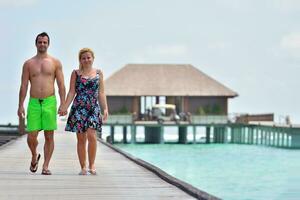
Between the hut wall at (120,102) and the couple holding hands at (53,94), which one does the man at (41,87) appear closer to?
the couple holding hands at (53,94)

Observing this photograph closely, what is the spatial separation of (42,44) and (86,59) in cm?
55

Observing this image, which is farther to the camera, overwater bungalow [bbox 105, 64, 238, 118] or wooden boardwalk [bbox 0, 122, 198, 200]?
overwater bungalow [bbox 105, 64, 238, 118]

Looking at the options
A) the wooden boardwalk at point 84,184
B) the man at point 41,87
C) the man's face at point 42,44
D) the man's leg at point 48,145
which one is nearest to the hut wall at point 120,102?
the wooden boardwalk at point 84,184

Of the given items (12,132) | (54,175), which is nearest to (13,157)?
(54,175)

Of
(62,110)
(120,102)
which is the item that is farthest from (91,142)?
(120,102)

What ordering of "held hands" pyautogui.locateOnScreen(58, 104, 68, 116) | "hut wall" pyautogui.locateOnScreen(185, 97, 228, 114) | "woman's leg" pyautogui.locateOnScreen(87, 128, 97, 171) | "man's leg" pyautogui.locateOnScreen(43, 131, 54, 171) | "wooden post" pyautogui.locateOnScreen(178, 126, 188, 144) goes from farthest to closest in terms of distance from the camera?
"wooden post" pyautogui.locateOnScreen(178, 126, 188, 144) < "hut wall" pyautogui.locateOnScreen(185, 97, 228, 114) < "man's leg" pyautogui.locateOnScreen(43, 131, 54, 171) < "woman's leg" pyautogui.locateOnScreen(87, 128, 97, 171) < "held hands" pyautogui.locateOnScreen(58, 104, 68, 116)

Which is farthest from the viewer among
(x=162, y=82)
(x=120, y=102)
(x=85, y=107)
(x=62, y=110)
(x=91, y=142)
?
(x=162, y=82)

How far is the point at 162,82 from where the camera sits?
64375 mm

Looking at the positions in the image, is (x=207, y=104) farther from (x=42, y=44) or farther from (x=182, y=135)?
(x=42, y=44)

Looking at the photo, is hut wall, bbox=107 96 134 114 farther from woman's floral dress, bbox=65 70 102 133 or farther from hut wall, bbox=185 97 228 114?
woman's floral dress, bbox=65 70 102 133

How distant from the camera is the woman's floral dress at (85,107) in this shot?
380 inches

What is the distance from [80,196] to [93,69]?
258cm

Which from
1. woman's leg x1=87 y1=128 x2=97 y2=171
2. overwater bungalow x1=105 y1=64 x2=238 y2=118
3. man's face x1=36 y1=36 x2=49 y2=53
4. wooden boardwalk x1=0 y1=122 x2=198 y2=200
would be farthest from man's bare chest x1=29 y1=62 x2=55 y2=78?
overwater bungalow x1=105 y1=64 x2=238 y2=118

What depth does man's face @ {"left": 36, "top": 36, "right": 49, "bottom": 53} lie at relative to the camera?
31.2 feet
